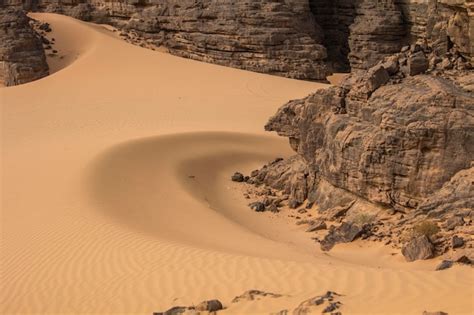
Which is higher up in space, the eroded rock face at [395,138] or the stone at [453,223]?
the eroded rock face at [395,138]

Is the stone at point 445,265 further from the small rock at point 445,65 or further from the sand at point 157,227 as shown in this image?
the small rock at point 445,65

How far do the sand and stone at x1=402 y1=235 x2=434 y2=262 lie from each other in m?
0.16

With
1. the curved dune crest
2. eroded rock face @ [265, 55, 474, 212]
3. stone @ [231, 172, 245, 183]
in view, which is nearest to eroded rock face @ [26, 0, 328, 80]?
the curved dune crest

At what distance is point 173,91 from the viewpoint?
82.4 ft

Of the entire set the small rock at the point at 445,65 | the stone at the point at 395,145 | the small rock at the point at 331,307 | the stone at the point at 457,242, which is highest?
the small rock at the point at 445,65

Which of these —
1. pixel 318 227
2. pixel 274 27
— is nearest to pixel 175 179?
pixel 318 227

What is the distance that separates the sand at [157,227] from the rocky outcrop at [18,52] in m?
2.07

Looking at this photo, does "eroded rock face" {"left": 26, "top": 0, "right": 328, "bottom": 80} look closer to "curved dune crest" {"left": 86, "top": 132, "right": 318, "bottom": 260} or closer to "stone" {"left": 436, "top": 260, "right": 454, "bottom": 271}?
"curved dune crest" {"left": 86, "top": 132, "right": 318, "bottom": 260}

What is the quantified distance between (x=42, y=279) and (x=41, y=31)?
71.8 ft

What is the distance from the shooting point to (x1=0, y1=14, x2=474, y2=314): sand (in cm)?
802

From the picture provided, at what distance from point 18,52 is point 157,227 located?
1703 centimetres

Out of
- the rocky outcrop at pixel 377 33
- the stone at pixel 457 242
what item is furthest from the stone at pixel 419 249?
the rocky outcrop at pixel 377 33

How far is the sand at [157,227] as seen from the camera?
8.02 m

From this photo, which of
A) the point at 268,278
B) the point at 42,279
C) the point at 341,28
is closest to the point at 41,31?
the point at 341,28
